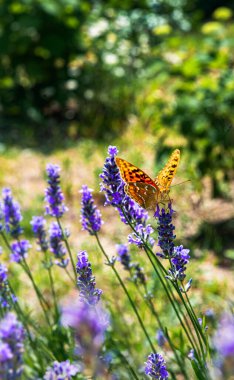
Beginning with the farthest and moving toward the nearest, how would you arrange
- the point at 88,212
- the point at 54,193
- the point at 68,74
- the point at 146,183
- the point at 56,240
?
the point at 68,74, the point at 56,240, the point at 54,193, the point at 88,212, the point at 146,183

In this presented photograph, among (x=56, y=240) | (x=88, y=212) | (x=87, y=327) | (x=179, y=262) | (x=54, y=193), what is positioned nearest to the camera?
(x=87, y=327)

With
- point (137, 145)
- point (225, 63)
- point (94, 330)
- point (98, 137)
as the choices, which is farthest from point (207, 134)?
point (94, 330)

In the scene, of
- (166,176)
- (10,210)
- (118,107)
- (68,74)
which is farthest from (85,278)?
(68,74)

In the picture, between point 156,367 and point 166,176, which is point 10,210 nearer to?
point 166,176

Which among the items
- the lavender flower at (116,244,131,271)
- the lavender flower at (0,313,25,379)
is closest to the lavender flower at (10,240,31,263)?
the lavender flower at (116,244,131,271)

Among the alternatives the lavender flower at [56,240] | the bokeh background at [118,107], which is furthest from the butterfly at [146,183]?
the bokeh background at [118,107]

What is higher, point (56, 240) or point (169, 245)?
point (56, 240)

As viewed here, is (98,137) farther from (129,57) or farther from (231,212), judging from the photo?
(231,212)
